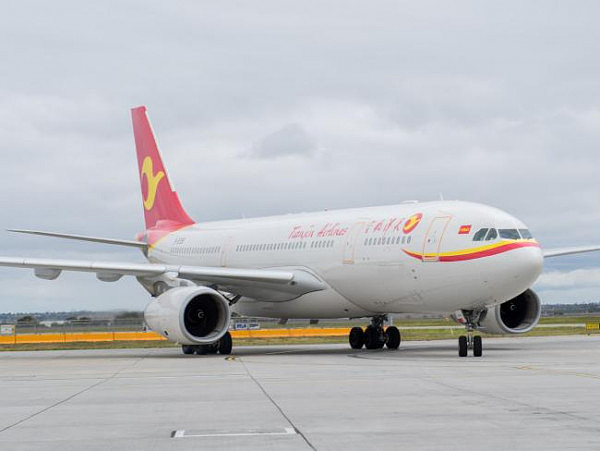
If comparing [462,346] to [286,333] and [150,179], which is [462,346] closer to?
[150,179]

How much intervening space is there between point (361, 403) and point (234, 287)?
18.0 metres

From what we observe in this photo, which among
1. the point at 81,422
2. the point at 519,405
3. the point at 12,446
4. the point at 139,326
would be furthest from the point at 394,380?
the point at 139,326

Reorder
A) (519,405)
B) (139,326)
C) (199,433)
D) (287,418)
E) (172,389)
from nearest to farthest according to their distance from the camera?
(199,433) < (287,418) < (519,405) < (172,389) < (139,326)

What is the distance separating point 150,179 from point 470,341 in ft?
61.7

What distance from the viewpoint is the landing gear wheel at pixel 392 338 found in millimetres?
29734

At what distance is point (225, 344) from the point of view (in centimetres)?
2898

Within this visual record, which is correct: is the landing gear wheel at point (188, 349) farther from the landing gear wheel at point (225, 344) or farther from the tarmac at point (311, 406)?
the tarmac at point (311, 406)

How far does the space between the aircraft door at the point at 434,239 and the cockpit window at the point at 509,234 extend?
1.51 metres

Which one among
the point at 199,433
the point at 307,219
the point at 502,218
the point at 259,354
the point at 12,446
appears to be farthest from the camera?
the point at 307,219

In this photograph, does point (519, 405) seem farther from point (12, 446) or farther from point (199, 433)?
point (12, 446)

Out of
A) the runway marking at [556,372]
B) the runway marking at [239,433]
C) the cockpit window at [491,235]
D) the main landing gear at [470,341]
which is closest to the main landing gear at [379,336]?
the main landing gear at [470,341]

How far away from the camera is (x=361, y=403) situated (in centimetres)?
1280

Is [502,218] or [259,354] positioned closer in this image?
[502,218]

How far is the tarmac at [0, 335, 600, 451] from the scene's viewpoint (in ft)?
31.0
